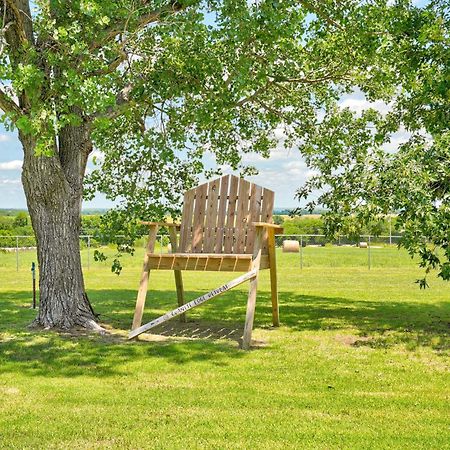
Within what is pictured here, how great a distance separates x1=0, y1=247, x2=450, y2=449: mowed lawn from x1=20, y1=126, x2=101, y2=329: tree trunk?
0.47 meters

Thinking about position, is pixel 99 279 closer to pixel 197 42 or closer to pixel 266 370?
pixel 197 42

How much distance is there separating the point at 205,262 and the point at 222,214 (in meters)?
1.09

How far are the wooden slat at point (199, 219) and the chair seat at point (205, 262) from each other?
85 cm

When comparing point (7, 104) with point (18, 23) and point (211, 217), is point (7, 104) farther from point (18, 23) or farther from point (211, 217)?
point (211, 217)

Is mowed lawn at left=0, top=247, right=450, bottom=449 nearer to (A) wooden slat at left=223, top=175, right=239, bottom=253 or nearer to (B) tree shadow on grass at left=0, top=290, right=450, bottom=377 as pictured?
(B) tree shadow on grass at left=0, top=290, right=450, bottom=377

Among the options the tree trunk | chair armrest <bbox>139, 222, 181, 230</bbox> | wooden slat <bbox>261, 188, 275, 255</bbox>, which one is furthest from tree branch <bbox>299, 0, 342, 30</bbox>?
the tree trunk

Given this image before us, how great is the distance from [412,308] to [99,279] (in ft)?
32.1

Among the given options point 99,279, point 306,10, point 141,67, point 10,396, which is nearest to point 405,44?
point 306,10

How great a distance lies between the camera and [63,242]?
8102 mm

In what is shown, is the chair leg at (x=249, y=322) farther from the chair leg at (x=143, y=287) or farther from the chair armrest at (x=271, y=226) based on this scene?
the chair leg at (x=143, y=287)

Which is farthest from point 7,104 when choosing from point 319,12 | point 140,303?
point 319,12

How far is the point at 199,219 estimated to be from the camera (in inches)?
330

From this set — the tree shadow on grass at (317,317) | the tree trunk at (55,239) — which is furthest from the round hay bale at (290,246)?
the tree trunk at (55,239)

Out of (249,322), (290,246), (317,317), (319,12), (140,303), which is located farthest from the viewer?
(290,246)
